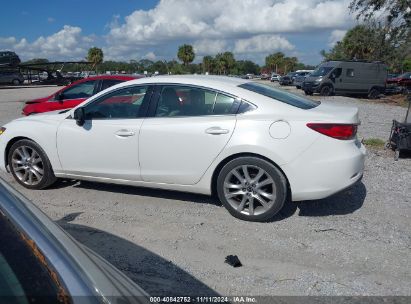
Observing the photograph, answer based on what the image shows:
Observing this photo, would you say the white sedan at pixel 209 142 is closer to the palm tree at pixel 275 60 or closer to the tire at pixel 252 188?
the tire at pixel 252 188

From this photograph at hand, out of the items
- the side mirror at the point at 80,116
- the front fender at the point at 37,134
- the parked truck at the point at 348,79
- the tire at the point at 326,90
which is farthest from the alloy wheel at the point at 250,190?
the tire at the point at 326,90

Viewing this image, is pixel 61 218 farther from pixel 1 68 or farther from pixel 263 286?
pixel 1 68

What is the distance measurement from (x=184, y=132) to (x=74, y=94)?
6057 millimetres

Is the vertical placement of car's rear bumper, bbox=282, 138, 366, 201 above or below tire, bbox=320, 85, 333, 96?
above

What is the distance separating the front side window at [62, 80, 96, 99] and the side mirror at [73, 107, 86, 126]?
15.1ft

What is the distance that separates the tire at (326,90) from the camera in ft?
82.5

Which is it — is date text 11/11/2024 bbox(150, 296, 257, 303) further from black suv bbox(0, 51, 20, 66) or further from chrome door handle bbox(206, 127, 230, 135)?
black suv bbox(0, 51, 20, 66)

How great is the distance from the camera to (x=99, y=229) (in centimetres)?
416

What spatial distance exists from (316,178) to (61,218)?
111 inches

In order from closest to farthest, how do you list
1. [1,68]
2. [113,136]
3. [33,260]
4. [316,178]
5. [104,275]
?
[33,260] → [104,275] → [316,178] → [113,136] → [1,68]

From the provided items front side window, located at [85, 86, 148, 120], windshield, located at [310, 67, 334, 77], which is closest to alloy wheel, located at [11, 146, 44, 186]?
front side window, located at [85, 86, 148, 120]

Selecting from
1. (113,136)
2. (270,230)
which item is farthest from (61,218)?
(270,230)

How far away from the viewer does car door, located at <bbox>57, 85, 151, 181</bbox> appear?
185 inches

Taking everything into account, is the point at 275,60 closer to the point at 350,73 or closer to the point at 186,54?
the point at 186,54
